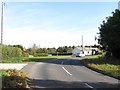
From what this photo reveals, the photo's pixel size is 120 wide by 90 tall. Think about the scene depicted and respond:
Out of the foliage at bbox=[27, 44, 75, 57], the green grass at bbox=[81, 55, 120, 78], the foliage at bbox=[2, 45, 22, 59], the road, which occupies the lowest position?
the road

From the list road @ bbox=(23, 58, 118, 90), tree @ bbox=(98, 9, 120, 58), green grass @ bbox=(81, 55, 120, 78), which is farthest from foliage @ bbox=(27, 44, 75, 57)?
road @ bbox=(23, 58, 118, 90)

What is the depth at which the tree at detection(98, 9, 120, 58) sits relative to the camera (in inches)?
1897

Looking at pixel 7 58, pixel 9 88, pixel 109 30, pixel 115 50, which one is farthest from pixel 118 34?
pixel 9 88

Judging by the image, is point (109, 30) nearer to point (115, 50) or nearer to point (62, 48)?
point (115, 50)

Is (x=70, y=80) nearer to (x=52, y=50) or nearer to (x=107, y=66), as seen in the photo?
(x=107, y=66)

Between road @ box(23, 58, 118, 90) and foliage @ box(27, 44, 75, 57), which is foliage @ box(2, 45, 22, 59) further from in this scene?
foliage @ box(27, 44, 75, 57)

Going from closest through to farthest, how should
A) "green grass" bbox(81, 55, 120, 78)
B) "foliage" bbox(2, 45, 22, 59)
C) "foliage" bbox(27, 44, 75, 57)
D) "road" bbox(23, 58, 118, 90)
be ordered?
"road" bbox(23, 58, 118, 90) → "green grass" bbox(81, 55, 120, 78) → "foliage" bbox(2, 45, 22, 59) → "foliage" bbox(27, 44, 75, 57)

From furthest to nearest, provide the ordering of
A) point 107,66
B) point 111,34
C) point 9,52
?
1. point 9,52
2. point 111,34
3. point 107,66

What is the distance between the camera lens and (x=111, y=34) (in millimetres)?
49750

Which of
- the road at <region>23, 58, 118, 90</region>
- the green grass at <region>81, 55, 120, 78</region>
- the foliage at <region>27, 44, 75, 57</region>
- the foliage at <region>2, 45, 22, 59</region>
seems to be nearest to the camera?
the road at <region>23, 58, 118, 90</region>

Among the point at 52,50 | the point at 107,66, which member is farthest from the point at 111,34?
the point at 52,50

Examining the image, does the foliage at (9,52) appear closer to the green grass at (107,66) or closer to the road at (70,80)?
the green grass at (107,66)

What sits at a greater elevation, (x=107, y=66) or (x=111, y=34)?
(x=111, y=34)

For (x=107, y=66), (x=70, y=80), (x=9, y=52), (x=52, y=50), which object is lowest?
(x=70, y=80)
